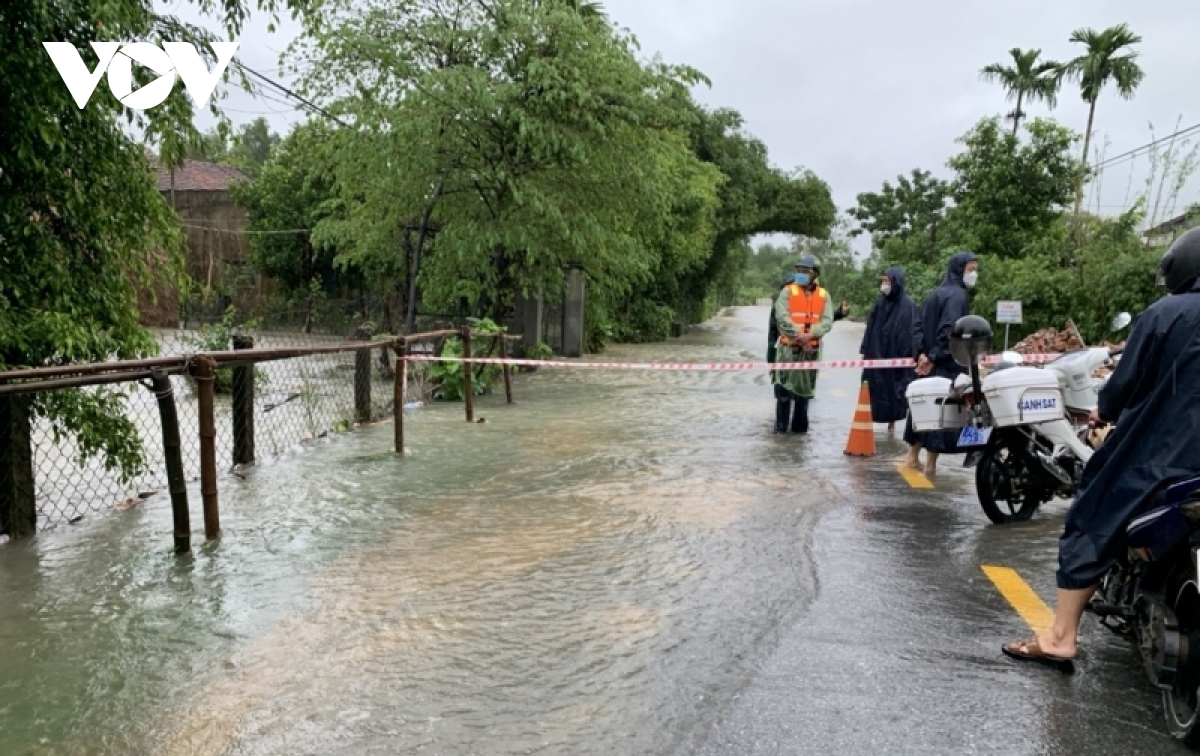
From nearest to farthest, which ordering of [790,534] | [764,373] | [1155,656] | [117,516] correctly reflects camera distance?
[1155,656], [790,534], [117,516], [764,373]

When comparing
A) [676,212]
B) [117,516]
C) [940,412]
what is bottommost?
→ [117,516]

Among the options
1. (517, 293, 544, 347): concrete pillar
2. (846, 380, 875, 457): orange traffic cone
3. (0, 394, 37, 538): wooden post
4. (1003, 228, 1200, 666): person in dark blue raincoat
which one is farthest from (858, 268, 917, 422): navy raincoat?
(517, 293, 544, 347): concrete pillar

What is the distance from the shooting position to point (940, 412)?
621 centimetres

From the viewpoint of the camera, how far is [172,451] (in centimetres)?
484

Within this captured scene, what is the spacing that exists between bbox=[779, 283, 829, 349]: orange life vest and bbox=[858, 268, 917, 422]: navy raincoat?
0.53 m

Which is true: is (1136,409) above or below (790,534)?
above

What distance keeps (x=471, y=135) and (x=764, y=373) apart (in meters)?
6.45

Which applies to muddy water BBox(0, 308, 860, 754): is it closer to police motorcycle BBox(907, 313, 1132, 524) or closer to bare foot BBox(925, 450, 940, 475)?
bare foot BBox(925, 450, 940, 475)

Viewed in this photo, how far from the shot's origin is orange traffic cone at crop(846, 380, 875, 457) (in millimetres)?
8352

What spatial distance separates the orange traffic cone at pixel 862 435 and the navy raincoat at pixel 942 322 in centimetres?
91

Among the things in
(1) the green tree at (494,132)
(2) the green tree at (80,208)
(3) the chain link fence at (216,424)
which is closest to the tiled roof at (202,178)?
(1) the green tree at (494,132)

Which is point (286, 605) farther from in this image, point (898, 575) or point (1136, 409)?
point (1136, 409)

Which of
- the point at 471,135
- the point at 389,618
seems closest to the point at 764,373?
the point at 471,135

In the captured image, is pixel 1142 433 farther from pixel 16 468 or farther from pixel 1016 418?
pixel 16 468
